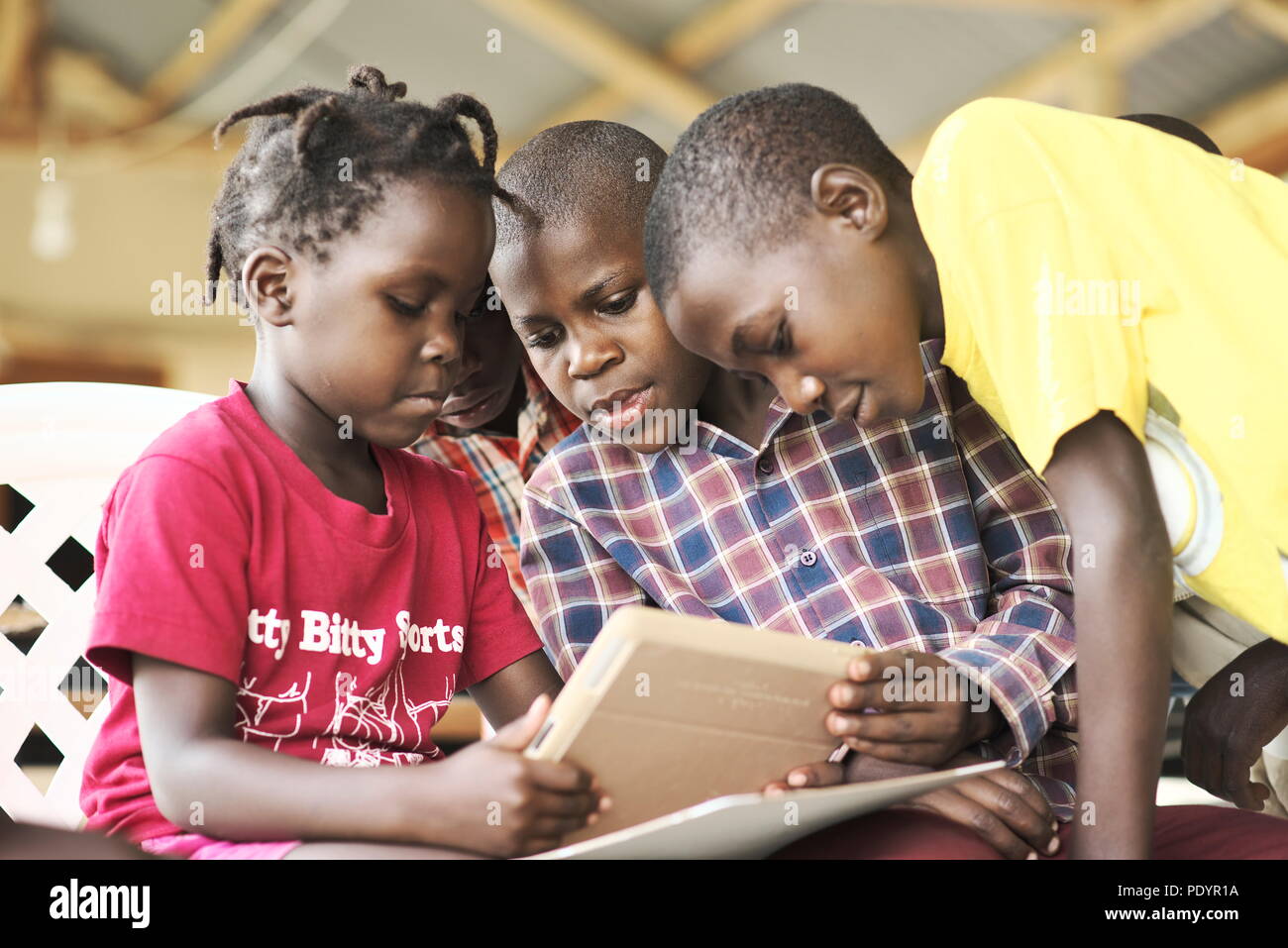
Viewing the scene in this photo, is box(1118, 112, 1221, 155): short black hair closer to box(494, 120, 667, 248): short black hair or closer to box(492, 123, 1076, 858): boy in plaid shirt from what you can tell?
box(492, 123, 1076, 858): boy in plaid shirt

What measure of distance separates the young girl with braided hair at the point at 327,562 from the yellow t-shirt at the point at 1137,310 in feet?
1.52

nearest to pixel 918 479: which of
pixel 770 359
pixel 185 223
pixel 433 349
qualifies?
pixel 770 359

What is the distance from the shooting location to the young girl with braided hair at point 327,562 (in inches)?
38.8

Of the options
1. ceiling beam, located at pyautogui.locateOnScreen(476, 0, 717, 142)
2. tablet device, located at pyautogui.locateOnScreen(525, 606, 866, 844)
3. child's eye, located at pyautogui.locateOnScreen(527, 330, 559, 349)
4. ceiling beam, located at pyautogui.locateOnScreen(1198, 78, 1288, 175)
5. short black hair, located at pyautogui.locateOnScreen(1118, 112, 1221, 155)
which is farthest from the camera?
ceiling beam, located at pyautogui.locateOnScreen(476, 0, 717, 142)

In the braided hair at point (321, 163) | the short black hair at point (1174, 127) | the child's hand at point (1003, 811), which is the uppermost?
the short black hair at point (1174, 127)

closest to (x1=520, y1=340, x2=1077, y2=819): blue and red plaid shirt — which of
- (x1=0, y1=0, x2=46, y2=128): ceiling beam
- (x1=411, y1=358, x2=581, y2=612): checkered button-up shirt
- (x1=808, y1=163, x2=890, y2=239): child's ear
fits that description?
(x1=808, y1=163, x2=890, y2=239): child's ear

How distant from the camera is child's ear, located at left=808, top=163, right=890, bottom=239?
1.25m

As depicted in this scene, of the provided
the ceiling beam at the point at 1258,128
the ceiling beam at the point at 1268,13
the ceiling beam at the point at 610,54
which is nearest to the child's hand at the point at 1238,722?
the ceiling beam at the point at 1268,13

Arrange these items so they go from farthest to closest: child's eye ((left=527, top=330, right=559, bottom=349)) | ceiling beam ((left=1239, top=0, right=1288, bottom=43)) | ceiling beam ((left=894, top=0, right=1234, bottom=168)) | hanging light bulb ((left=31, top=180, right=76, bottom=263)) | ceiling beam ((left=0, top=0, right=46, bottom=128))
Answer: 1. hanging light bulb ((left=31, top=180, right=76, bottom=263))
2. ceiling beam ((left=0, top=0, right=46, bottom=128))
3. ceiling beam ((left=894, top=0, right=1234, bottom=168))
4. ceiling beam ((left=1239, top=0, right=1288, bottom=43))
5. child's eye ((left=527, top=330, right=559, bottom=349))

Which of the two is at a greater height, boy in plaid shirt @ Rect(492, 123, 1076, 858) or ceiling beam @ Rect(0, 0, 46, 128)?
ceiling beam @ Rect(0, 0, 46, 128)

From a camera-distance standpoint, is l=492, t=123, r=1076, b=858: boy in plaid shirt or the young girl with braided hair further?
l=492, t=123, r=1076, b=858: boy in plaid shirt

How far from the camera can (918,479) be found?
1.46 m

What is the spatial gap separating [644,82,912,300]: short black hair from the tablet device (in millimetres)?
453

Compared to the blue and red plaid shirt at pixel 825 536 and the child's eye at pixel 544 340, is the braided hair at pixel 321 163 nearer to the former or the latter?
the child's eye at pixel 544 340
